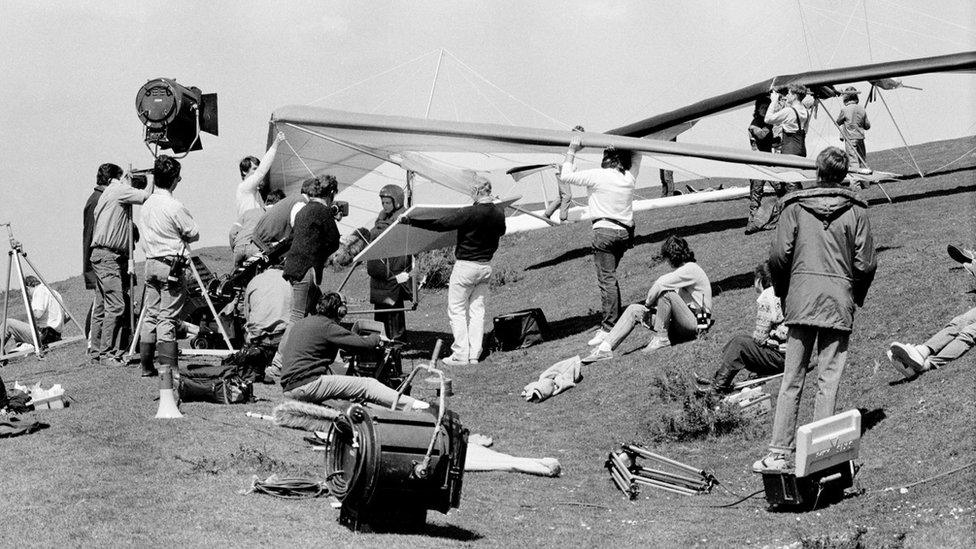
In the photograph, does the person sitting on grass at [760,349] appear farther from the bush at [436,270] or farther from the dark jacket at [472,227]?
the bush at [436,270]

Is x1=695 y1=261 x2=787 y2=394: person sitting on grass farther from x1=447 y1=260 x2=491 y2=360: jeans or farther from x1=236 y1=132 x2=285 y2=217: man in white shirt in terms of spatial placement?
x1=236 y1=132 x2=285 y2=217: man in white shirt

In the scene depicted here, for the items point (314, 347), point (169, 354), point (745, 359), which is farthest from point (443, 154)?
point (745, 359)

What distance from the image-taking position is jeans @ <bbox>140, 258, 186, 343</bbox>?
1130cm

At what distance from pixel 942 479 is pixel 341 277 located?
50.8ft

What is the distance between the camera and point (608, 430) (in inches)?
409

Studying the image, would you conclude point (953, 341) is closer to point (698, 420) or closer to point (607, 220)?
point (698, 420)

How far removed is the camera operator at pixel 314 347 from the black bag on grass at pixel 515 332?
390 centimetres

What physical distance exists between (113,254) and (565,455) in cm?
560

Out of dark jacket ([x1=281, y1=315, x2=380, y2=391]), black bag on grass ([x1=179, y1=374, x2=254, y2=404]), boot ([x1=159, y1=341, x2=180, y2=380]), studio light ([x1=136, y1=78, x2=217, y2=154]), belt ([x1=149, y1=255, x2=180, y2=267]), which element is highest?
studio light ([x1=136, y1=78, x2=217, y2=154])

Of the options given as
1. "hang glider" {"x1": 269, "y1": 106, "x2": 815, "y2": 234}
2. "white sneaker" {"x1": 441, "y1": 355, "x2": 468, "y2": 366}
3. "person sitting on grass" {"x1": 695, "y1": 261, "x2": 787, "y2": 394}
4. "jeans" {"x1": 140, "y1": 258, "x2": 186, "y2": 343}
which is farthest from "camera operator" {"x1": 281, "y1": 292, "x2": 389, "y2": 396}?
"hang glider" {"x1": 269, "y1": 106, "x2": 815, "y2": 234}

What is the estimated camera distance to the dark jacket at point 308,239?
38.7 feet

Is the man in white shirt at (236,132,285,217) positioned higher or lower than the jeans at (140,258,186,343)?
higher

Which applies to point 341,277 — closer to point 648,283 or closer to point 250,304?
point 648,283

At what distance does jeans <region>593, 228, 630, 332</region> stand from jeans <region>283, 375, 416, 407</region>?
3.38 metres
